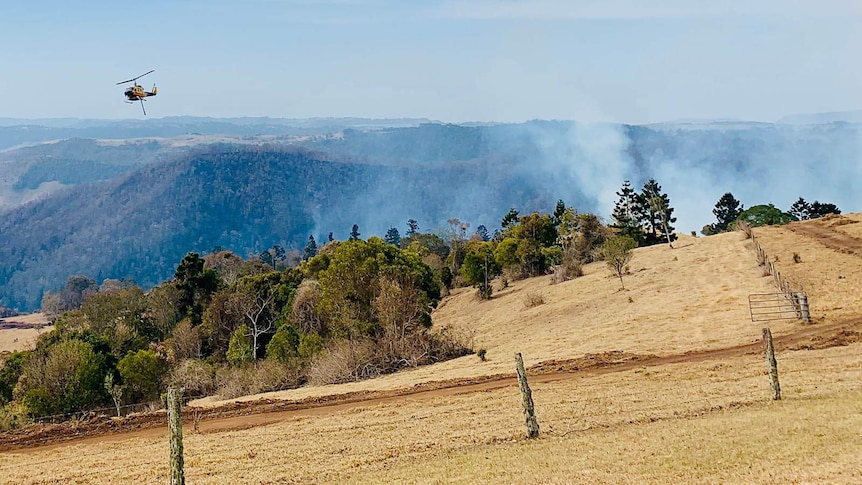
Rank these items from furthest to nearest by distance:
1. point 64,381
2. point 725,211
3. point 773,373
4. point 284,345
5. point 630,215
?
point 725,211, point 630,215, point 284,345, point 64,381, point 773,373

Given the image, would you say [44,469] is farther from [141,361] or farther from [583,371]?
[141,361]

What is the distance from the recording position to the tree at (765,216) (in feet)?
311

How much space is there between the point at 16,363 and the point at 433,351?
1188 inches

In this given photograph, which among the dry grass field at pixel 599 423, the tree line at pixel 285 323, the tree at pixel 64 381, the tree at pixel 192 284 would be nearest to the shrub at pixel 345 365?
the tree line at pixel 285 323

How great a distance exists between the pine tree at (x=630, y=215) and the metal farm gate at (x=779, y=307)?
48011mm

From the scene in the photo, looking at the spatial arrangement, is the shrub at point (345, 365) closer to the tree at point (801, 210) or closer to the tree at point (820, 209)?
the tree at point (820, 209)

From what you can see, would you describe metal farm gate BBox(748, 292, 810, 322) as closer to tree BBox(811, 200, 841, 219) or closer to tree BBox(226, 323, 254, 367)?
tree BBox(226, 323, 254, 367)

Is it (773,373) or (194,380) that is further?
(194,380)

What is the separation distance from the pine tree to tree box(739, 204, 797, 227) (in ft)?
59.2

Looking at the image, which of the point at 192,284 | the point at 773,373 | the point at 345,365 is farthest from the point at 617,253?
the point at 192,284

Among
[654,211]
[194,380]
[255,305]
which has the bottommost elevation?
[194,380]

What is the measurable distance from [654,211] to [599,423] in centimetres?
6992

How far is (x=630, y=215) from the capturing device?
8794 cm

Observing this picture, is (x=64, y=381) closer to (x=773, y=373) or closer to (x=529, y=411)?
(x=529, y=411)
